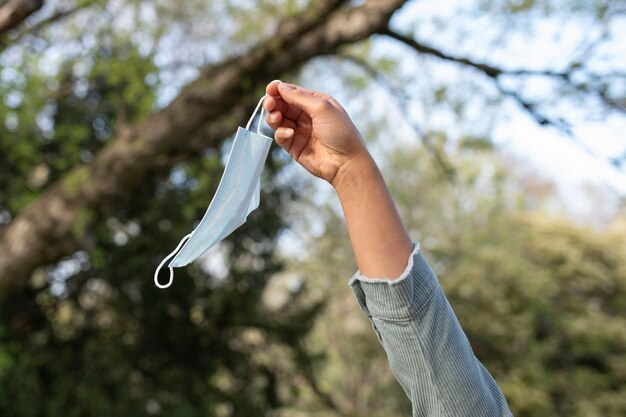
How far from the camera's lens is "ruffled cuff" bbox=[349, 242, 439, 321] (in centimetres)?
100

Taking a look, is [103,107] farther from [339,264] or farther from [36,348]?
[339,264]

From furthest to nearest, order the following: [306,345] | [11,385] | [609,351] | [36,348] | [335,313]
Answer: [335,313], [609,351], [306,345], [36,348], [11,385]

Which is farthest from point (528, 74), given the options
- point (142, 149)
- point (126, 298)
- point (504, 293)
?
point (504, 293)

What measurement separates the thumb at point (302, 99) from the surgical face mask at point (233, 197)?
2.7 inches

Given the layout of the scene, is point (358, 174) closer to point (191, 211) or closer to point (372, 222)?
point (372, 222)

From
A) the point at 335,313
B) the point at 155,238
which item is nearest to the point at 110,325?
the point at 155,238

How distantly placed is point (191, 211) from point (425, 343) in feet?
18.1

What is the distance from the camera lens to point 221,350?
7.10 m

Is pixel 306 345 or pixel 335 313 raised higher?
pixel 306 345

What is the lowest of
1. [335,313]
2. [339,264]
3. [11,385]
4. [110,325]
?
[335,313]

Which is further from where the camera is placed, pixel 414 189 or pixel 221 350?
pixel 414 189

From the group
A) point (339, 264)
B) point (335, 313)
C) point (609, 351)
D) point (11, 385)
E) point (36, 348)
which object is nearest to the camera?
point (11, 385)

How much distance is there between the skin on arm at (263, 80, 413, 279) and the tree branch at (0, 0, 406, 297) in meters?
3.50

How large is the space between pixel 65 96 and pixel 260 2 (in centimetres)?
225
